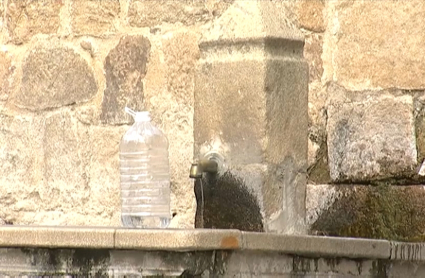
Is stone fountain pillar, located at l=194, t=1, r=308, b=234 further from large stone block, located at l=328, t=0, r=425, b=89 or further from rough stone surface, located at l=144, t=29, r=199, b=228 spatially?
rough stone surface, located at l=144, t=29, r=199, b=228

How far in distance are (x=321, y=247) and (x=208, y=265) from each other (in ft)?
1.39

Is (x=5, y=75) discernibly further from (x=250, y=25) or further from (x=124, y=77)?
(x=250, y=25)

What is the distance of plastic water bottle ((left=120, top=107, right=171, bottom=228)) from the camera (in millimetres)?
4215

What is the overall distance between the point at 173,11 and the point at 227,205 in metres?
0.87

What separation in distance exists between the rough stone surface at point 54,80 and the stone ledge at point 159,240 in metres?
1.47

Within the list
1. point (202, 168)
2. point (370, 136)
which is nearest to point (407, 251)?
point (370, 136)

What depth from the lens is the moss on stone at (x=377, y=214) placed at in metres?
4.20

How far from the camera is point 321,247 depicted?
367cm

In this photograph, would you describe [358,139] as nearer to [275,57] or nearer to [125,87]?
[275,57]

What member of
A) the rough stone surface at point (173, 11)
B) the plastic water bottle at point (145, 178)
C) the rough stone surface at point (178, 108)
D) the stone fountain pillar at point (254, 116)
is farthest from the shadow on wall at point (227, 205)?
the rough stone surface at point (173, 11)

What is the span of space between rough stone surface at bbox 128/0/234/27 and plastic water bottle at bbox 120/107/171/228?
15.3 inches

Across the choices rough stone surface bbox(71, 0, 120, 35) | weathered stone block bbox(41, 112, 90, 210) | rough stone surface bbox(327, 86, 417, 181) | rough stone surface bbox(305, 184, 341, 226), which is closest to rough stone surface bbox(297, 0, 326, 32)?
rough stone surface bbox(327, 86, 417, 181)

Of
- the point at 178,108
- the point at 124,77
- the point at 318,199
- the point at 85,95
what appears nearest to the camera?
the point at 318,199

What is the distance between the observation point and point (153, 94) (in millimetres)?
4723
